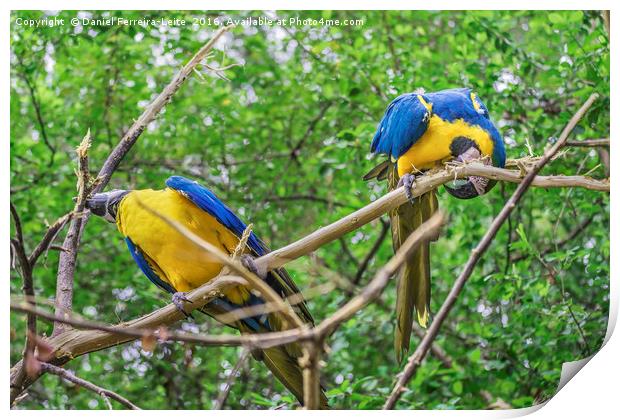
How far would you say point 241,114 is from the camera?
9.32 ft

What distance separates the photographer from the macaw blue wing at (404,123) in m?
1.88

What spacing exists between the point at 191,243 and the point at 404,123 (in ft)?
2.08

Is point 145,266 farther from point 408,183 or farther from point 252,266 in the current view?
point 408,183

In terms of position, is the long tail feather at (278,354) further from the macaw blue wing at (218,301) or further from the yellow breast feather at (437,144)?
the yellow breast feather at (437,144)

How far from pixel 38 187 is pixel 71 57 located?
Result: 1.60 feet

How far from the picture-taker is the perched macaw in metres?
1.86

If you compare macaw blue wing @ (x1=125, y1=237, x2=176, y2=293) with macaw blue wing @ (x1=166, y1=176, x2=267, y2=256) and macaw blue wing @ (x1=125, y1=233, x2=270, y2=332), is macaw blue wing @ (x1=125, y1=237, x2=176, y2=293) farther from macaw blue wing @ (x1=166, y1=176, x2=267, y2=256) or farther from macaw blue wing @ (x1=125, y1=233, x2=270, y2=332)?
macaw blue wing @ (x1=166, y1=176, x2=267, y2=256)

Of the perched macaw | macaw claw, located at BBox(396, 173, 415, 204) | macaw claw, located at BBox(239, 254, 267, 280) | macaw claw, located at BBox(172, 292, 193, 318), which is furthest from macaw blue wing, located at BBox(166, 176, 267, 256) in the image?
macaw claw, located at BBox(396, 173, 415, 204)

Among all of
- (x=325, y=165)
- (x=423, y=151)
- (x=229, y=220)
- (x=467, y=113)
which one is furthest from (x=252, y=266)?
(x=325, y=165)

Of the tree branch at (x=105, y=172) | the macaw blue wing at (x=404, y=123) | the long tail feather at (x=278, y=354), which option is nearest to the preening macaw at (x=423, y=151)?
the macaw blue wing at (x=404, y=123)

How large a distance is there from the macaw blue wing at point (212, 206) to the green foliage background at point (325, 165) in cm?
59

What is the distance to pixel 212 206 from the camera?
186 cm

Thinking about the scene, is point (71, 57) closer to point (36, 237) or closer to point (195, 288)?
point (36, 237)

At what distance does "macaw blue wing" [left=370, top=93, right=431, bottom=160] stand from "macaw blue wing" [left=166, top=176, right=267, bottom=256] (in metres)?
0.44
